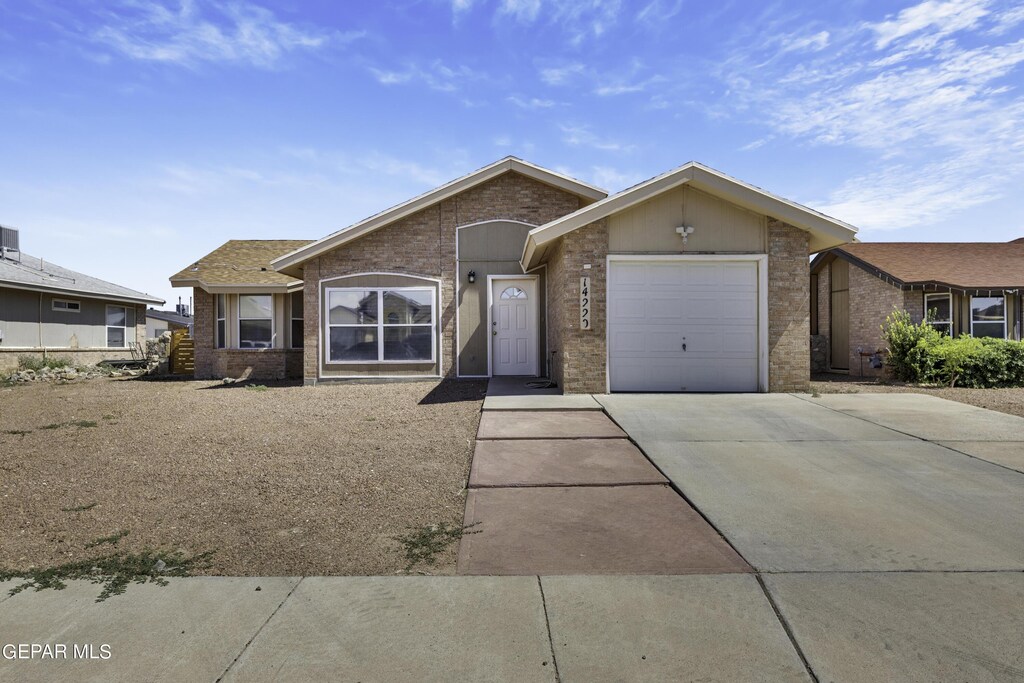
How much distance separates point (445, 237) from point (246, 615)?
11958mm

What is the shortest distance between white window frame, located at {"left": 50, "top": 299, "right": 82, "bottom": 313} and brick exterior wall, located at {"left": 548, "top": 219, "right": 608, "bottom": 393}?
20679 millimetres

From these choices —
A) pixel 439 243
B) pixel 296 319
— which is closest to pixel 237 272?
pixel 296 319

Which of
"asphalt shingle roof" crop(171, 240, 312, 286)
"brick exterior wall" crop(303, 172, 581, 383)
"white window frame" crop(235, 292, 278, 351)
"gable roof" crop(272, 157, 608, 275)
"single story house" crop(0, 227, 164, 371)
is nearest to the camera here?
"gable roof" crop(272, 157, 608, 275)

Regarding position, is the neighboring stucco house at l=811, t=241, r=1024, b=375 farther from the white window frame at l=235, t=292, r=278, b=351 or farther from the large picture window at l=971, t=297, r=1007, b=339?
the white window frame at l=235, t=292, r=278, b=351

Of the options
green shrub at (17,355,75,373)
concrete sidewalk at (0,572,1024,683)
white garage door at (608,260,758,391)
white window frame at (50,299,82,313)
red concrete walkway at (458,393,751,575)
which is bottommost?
concrete sidewalk at (0,572,1024,683)

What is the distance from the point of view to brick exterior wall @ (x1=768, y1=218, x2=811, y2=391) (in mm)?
10438

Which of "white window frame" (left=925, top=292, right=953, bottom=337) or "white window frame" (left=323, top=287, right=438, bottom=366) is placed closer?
"white window frame" (left=323, top=287, right=438, bottom=366)

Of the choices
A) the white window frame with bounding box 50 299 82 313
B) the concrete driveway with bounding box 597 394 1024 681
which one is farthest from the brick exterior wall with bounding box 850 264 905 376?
the white window frame with bounding box 50 299 82 313

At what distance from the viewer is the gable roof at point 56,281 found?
64.0ft

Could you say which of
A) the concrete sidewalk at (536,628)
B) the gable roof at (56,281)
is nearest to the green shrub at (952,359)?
the concrete sidewalk at (536,628)

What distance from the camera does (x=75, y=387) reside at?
14820mm

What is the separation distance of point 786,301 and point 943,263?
11382 mm

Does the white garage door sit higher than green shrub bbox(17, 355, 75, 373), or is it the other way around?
the white garage door

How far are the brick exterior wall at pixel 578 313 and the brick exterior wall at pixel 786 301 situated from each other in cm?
307
